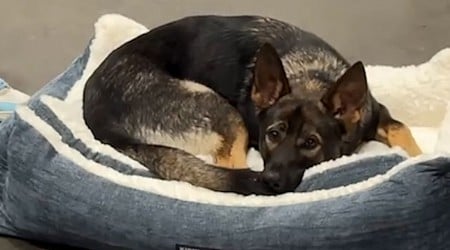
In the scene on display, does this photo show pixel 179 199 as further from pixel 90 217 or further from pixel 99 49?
pixel 99 49

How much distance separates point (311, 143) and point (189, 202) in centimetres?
34

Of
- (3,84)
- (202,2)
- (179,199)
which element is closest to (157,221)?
(179,199)

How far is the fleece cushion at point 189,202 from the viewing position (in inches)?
75.4

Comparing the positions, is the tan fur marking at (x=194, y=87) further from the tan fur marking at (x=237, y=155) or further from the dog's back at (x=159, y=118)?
the tan fur marking at (x=237, y=155)

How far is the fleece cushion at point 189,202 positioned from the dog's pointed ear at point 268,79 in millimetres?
163

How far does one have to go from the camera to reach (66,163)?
2168 millimetres

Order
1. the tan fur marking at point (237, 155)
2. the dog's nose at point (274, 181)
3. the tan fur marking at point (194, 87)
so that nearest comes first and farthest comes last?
the dog's nose at point (274, 181) < the tan fur marking at point (237, 155) < the tan fur marking at point (194, 87)

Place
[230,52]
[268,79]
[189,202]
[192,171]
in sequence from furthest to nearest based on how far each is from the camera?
1. [230,52]
2. [268,79]
3. [192,171]
4. [189,202]

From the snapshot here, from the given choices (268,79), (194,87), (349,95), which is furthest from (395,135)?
(194,87)

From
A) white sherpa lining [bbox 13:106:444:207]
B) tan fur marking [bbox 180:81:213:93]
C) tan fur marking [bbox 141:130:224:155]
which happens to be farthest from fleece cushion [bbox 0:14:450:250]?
tan fur marking [bbox 180:81:213:93]

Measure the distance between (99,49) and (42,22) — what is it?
82cm

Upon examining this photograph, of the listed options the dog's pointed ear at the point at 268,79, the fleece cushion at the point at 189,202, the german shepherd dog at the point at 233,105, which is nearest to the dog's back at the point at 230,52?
the german shepherd dog at the point at 233,105

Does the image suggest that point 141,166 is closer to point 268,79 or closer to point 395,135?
point 268,79

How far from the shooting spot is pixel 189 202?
2.04 m
